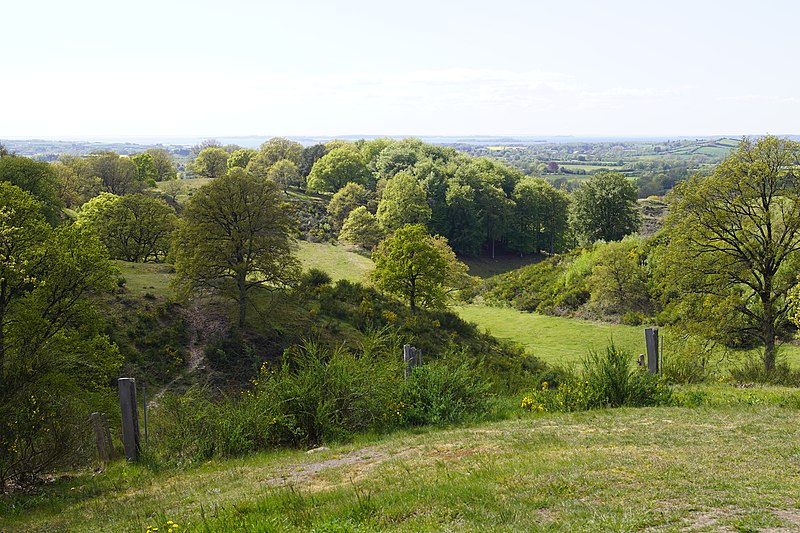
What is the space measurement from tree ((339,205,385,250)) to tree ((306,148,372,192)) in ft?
77.9

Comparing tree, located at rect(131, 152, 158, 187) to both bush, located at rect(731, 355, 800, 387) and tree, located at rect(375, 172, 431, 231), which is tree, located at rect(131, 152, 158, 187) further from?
bush, located at rect(731, 355, 800, 387)

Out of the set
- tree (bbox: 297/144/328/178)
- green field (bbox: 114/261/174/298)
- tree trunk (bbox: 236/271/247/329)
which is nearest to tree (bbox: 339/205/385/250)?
green field (bbox: 114/261/174/298)

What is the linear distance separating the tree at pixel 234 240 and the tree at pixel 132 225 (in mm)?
Result: 13720

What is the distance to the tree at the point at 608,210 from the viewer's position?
69.3m

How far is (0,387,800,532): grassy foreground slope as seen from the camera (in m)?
6.50

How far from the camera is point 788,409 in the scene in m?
13.0

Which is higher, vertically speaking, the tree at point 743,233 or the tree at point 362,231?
the tree at point 743,233

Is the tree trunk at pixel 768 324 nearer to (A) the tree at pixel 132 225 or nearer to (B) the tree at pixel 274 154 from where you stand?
(A) the tree at pixel 132 225

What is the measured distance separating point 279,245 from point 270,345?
14.7 feet

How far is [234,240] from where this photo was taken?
27.8 metres

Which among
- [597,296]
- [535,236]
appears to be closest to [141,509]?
[597,296]

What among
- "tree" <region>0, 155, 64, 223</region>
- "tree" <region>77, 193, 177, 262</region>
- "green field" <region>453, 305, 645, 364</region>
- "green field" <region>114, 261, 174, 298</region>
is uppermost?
"tree" <region>0, 155, 64, 223</region>

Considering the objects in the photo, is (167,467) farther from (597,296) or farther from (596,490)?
(597,296)

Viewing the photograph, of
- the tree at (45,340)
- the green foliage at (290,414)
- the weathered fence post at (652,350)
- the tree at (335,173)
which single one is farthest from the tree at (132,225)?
the tree at (335,173)
